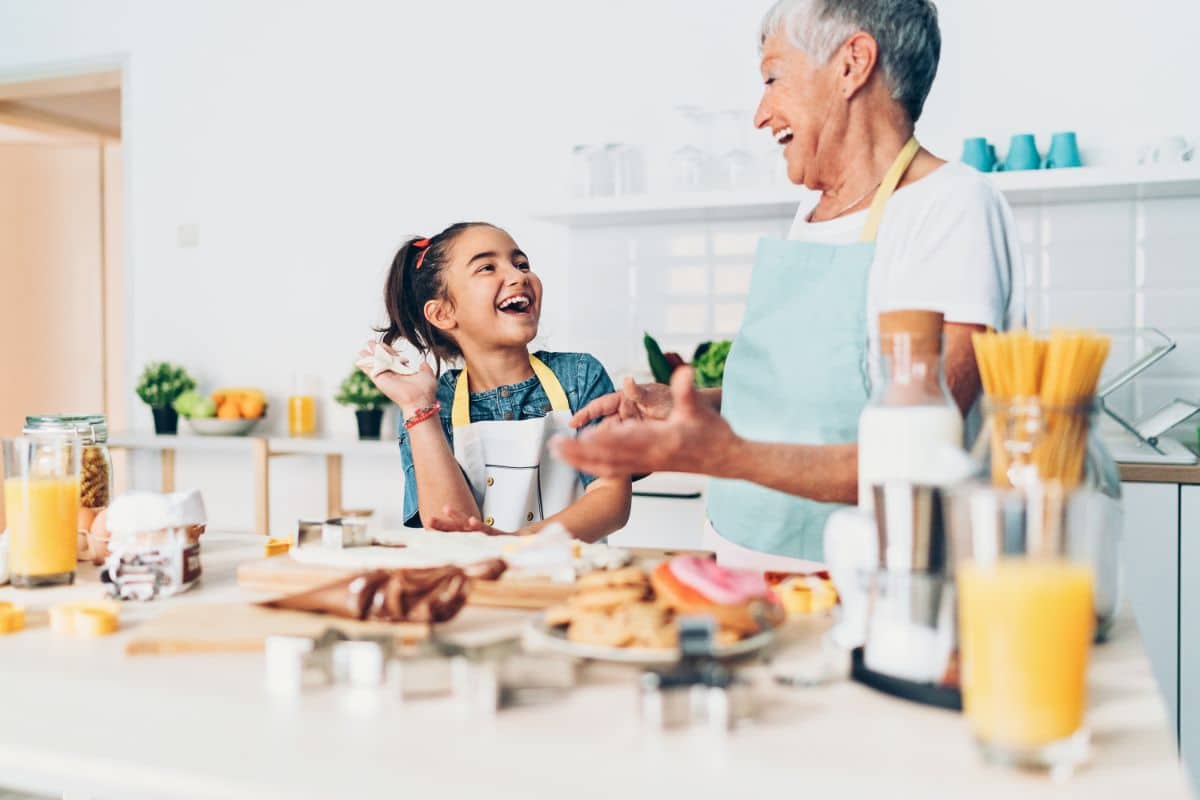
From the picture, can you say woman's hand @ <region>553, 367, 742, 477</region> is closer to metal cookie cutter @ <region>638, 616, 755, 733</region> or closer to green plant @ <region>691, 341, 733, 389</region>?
metal cookie cutter @ <region>638, 616, 755, 733</region>

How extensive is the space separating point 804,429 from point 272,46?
343 cm

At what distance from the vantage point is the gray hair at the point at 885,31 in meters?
1.55

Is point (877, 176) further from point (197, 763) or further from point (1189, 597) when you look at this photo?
point (1189, 597)

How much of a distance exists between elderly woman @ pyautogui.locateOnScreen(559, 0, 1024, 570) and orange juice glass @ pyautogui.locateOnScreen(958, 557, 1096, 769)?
0.58 meters

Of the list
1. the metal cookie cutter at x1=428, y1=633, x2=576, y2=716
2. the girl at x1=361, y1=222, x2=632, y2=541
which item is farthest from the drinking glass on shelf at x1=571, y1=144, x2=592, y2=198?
the metal cookie cutter at x1=428, y1=633, x2=576, y2=716

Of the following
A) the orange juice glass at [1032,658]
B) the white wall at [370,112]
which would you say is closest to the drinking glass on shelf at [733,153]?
the white wall at [370,112]

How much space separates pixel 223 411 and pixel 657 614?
3.50 meters

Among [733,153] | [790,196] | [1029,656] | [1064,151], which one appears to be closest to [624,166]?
[733,153]

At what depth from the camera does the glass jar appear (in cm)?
99

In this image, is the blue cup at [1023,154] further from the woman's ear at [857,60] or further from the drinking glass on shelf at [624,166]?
the woman's ear at [857,60]

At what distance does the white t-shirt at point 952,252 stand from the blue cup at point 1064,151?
6.16ft

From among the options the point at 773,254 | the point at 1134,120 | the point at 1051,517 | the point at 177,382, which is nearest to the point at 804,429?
the point at 773,254

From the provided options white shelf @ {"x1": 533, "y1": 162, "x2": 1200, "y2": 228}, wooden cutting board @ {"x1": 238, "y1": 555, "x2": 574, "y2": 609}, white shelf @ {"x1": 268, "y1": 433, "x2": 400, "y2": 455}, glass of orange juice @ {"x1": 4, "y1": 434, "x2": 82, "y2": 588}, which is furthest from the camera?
white shelf @ {"x1": 268, "y1": 433, "x2": 400, "y2": 455}

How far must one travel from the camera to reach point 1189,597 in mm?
2713
